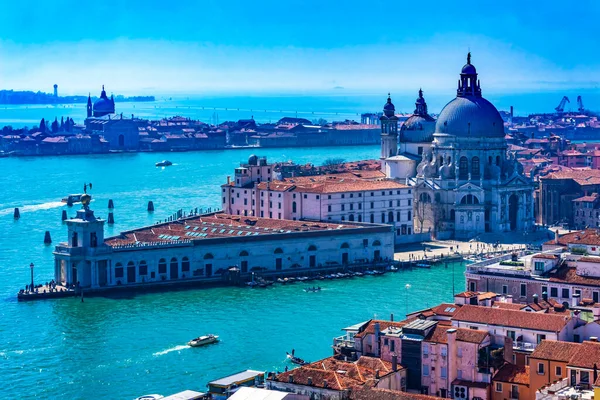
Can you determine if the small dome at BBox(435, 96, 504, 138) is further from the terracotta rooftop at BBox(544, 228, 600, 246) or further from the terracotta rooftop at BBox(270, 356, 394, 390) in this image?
the terracotta rooftop at BBox(270, 356, 394, 390)

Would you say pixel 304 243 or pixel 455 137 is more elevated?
pixel 455 137

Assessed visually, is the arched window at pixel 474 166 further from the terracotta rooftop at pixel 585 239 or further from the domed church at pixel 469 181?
the terracotta rooftop at pixel 585 239

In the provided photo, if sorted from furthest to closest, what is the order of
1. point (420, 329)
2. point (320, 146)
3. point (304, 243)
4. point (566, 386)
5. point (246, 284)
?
1. point (320, 146)
2. point (304, 243)
3. point (246, 284)
4. point (420, 329)
5. point (566, 386)

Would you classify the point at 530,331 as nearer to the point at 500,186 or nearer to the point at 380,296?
the point at 380,296

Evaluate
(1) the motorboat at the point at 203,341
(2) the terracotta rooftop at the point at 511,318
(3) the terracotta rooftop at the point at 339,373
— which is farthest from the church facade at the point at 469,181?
(3) the terracotta rooftop at the point at 339,373

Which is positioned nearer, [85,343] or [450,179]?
[85,343]

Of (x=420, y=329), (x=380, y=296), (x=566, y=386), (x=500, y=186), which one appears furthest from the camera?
(x=500, y=186)

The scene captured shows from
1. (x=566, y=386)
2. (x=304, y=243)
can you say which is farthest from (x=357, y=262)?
(x=566, y=386)
